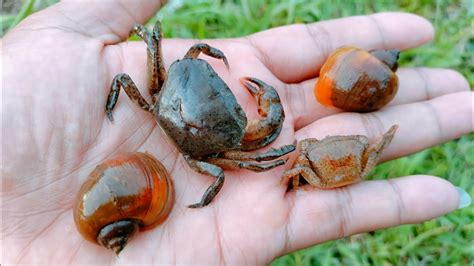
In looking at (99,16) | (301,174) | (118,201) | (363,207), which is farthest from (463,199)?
(99,16)

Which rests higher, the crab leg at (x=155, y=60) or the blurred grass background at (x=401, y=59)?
the crab leg at (x=155, y=60)

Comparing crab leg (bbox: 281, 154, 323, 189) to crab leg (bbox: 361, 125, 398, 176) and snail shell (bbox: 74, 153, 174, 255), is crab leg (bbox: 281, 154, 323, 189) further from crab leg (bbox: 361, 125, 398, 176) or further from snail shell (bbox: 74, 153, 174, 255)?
snail shell (bbox: 74, 153, 174, 255)

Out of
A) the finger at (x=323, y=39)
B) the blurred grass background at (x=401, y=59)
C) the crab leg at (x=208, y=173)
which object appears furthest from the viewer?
the blurred grass background at (x=401, y=59)

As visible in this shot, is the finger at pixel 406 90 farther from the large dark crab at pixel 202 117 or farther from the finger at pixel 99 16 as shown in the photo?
the finger at pixel 99 16

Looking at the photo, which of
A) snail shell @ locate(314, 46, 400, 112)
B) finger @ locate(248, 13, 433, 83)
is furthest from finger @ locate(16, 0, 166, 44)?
snail shell @ locate(314, 46, 400, 112)

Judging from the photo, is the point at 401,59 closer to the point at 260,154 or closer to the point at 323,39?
the point at 323,39

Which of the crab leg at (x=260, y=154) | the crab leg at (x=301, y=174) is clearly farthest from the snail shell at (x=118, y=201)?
the crab leg at (x=301, y=174)
